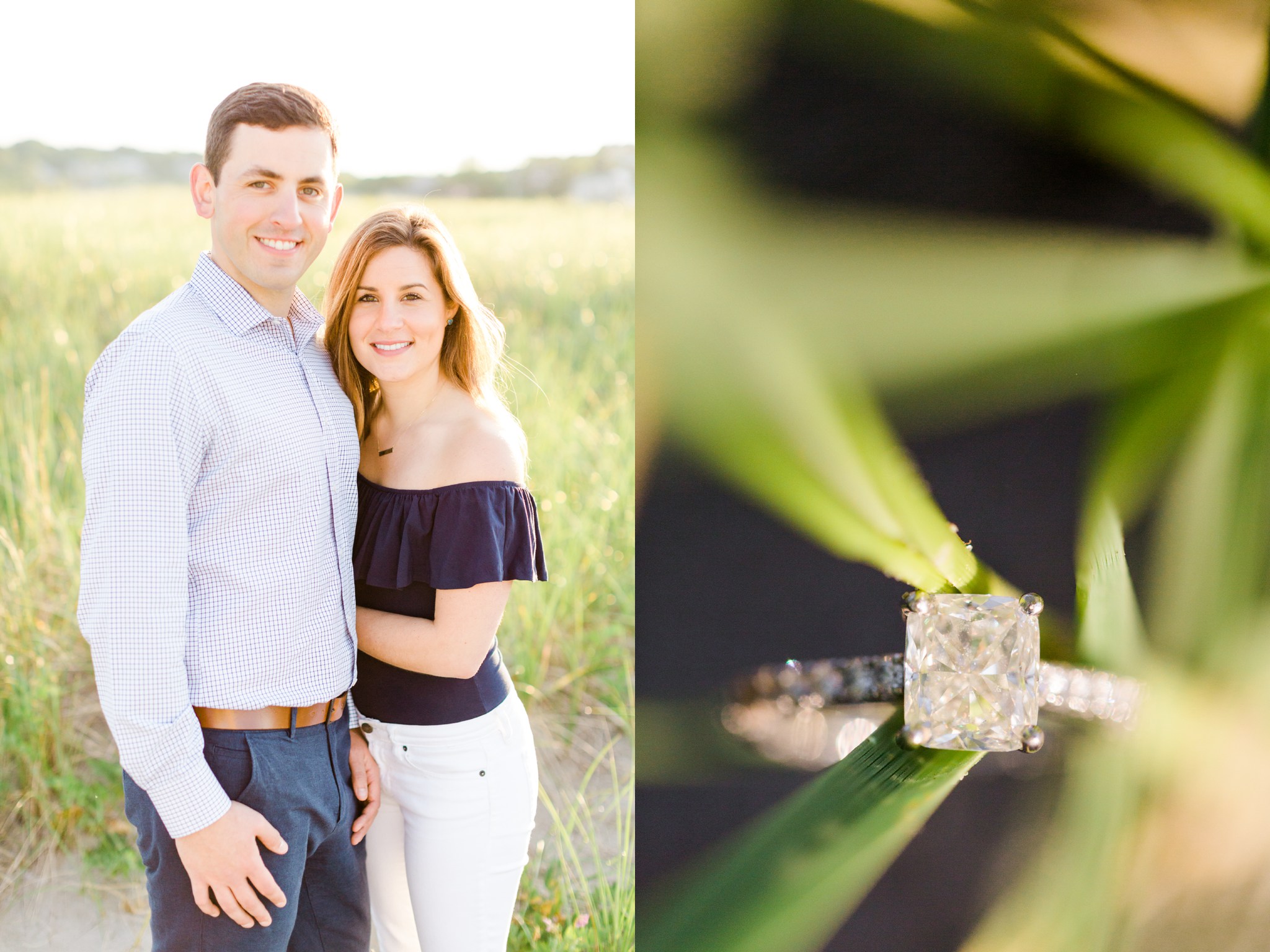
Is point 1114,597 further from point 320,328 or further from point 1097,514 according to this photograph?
point 320,328

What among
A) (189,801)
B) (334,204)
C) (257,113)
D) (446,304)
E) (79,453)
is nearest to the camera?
(189,801)

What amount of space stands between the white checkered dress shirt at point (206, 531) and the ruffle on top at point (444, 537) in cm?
5

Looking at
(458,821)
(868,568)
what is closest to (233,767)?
(458,821)

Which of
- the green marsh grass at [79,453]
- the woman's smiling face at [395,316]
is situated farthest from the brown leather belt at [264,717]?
the green marsh grass at [79,453]

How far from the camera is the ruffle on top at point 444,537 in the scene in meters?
1.29

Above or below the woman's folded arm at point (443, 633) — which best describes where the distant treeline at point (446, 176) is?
above

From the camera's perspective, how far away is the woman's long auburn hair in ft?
4.53

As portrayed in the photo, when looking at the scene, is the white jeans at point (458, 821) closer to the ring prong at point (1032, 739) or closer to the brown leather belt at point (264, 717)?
the brown leather belt at point (264, 717)

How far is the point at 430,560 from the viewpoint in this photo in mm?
1304

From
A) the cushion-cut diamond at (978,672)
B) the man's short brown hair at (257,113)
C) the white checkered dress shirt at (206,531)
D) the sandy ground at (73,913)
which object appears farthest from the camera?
the sandy ground at (73,913)

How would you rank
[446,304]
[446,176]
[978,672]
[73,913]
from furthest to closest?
[446,176], [73,913], [446,304], [978,672]

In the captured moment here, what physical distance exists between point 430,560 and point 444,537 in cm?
4

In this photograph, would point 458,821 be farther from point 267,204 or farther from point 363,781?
point 267,204

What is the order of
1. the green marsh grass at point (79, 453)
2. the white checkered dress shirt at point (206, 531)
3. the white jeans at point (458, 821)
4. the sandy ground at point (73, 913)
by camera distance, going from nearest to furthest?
the white checkered dress shirt at point (206, 531)
the white jeans at point (458, 821)
the sandy ground at point (73, 913)
the green marsh grass at point (79, 453)
